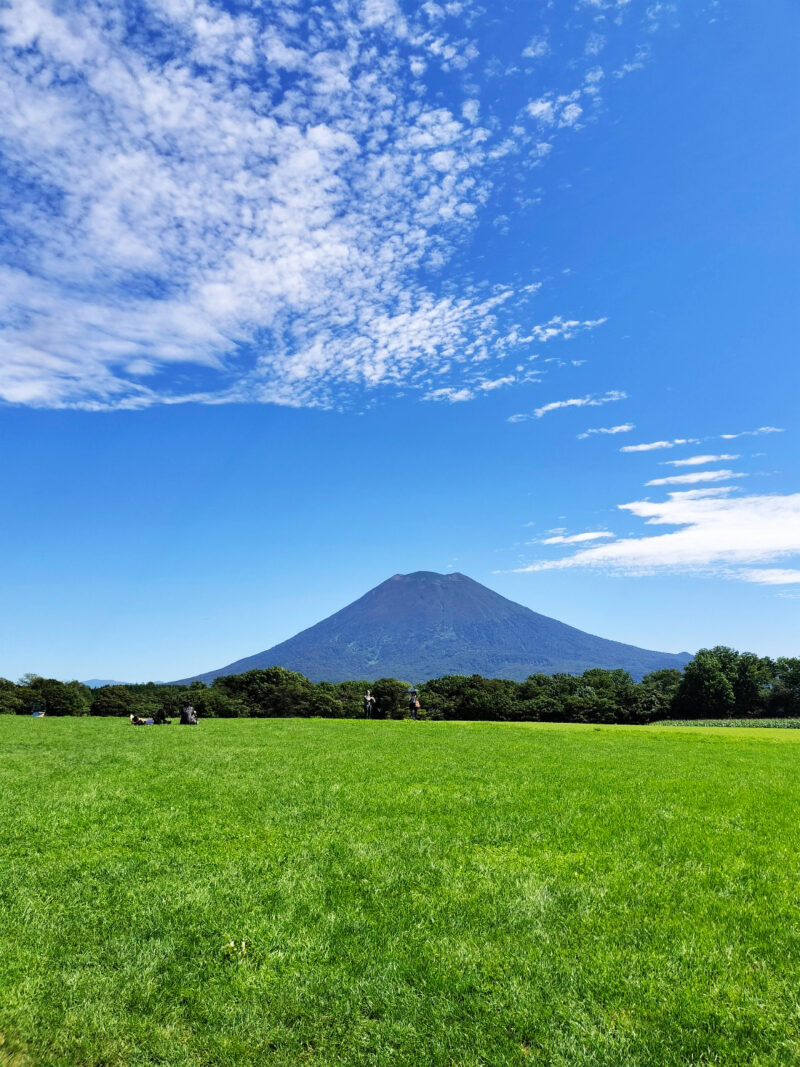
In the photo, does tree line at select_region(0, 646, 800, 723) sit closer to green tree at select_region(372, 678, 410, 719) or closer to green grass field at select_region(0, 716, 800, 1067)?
green tree at select_region(372, 678, 410, 719)

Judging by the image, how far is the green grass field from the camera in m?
5.84

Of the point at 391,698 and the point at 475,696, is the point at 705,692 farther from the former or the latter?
the point at 391,698

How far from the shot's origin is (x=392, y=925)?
26.0ft

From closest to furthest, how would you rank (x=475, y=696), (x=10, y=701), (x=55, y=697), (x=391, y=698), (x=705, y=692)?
(x=10, y=701) → (x=55, y=697) → (x=475, y=696) → (x=391, y=698) → (x=705, y=692)

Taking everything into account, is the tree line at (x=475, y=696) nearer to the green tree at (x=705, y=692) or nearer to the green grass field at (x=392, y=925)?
the green tree at (x=705, y=692)

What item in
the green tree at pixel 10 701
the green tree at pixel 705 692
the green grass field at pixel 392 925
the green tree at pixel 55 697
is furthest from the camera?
the green tree at pixel 705 692

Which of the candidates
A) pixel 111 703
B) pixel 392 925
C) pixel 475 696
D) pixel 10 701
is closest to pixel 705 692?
pixel 475 696

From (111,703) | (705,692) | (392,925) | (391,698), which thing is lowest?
(705,692)

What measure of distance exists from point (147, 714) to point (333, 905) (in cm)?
7814

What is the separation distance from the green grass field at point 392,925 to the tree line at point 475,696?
60614mm

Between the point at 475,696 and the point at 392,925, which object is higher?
the point at 392,925

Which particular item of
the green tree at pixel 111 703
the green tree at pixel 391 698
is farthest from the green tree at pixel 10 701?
the green tree at pixel 391 698

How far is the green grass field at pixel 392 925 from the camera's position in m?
5.84

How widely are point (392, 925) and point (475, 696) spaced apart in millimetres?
90883
